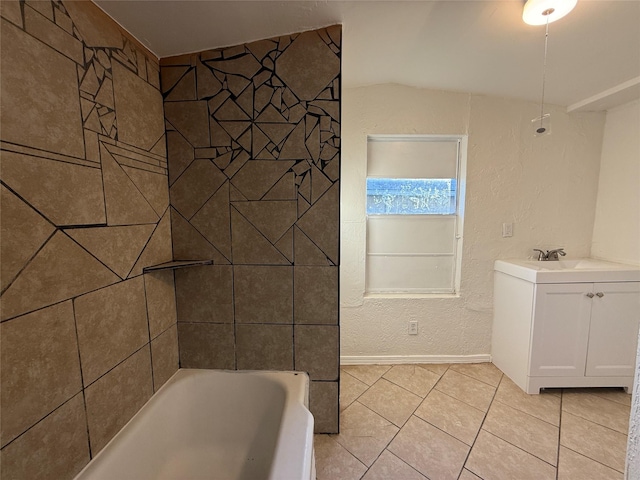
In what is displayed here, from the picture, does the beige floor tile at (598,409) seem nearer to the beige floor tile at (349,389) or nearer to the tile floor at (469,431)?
the tile floor at (469,431)

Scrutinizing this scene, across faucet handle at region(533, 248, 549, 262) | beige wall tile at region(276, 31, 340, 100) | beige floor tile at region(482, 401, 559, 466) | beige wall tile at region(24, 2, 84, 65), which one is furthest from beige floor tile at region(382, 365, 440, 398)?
beige wall tile at region(24, 2, 84, 65)

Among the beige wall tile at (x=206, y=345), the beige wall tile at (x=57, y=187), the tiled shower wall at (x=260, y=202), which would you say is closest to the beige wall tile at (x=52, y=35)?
the beige wall tile at (x=57, y=187)

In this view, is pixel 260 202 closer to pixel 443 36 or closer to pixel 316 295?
pixel 316 295

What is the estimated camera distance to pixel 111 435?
1.00m

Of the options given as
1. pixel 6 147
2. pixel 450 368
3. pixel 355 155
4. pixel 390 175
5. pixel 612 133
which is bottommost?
pixel 450 368

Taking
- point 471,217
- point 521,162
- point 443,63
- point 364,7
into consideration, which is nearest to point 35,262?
point 364,7

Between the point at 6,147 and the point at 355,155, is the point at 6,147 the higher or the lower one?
the lower one

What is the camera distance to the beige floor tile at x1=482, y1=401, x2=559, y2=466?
1365 millimetres

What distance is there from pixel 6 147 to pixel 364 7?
4.66 ft

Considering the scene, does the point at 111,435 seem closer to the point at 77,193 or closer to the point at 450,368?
the point at 77,193

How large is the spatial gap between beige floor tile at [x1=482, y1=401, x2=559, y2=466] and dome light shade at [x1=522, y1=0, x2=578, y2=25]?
2187 millimetres

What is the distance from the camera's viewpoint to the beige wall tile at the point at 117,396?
0.92m

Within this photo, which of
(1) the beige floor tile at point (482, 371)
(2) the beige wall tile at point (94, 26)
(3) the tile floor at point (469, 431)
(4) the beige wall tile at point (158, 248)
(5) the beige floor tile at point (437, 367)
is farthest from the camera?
(5) the beige floor tile at point (437, 367)

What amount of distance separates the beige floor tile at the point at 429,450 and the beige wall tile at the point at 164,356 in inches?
50.4
